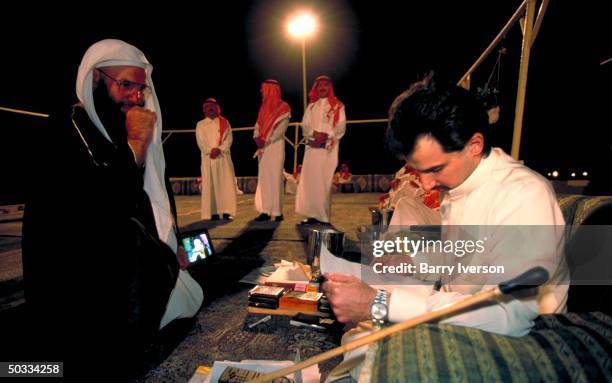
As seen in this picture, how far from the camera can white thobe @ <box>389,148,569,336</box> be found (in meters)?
1.09

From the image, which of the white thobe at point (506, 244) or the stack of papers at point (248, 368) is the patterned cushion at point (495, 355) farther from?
the stack of papers at point (248, 368)

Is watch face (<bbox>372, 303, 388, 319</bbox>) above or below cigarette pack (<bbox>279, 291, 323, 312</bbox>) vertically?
above

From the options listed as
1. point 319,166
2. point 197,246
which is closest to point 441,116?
point 197,246

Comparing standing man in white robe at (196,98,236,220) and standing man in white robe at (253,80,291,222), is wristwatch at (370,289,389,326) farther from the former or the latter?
standing man in white robe at (196,98,236,220)

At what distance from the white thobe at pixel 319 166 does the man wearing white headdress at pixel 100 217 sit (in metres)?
3.93

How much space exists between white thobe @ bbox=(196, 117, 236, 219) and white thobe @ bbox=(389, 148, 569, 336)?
17.7 feet

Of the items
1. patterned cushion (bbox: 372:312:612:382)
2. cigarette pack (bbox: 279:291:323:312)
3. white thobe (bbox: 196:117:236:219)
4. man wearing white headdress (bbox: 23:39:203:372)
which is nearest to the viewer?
patterned cushion (bbox: 372:312:612:382)

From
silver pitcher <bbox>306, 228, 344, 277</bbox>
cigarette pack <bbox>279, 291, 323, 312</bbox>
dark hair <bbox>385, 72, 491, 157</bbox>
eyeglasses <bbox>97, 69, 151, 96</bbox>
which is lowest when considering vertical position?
cigarette pack <bbox>279, 291, 323, 312</bbox>

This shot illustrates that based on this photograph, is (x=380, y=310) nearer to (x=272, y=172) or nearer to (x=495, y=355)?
(x=495, y=355)

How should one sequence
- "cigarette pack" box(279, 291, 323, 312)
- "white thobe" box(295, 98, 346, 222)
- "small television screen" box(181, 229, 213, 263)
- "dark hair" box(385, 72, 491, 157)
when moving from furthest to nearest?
"white thobe" box(295, 98, 346, 222)
"small television screen" box(181, 229, 213, 263)
"cigarette pack" box(279, 291, 323, 312)
"dark hair" box(385, 72, 491, 157)

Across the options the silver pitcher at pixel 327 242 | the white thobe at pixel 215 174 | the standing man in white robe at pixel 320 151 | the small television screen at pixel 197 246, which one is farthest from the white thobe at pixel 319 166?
the silver pitcher at pixel 327 242

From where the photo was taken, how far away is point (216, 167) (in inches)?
266

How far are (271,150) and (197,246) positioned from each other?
3575 millimetres

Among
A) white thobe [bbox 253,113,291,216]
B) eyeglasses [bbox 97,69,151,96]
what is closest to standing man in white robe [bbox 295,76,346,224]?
white thobe [bbox 253,113,291,216]
